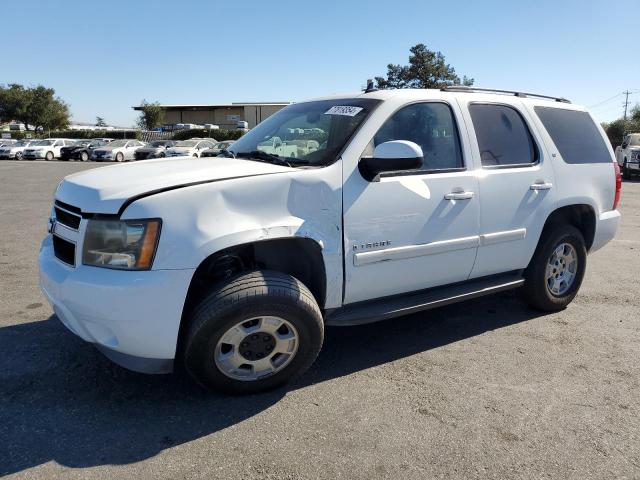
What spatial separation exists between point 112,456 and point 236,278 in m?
1.07

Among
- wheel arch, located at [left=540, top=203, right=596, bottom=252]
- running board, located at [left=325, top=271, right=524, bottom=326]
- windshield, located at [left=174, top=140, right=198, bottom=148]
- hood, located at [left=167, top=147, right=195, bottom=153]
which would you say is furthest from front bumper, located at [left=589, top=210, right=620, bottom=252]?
windshield, located at [left=174, top=140, right=198, bottom=148]

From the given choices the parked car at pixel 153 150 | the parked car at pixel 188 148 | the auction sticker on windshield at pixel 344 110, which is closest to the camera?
the auction sticker on windshield at pixel 344 110

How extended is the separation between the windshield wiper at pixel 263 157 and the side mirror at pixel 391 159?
0.49 m

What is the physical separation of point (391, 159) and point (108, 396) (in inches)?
86.7

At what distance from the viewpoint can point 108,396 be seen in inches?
119

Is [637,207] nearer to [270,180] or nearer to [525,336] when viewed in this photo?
[525,336]

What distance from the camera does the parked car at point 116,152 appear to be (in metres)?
32.1

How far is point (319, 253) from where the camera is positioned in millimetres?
3055

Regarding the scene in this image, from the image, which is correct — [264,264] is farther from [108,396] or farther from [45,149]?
[45,149]

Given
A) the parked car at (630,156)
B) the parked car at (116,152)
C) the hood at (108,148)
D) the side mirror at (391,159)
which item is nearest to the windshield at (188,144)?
the parked car at (116,152)

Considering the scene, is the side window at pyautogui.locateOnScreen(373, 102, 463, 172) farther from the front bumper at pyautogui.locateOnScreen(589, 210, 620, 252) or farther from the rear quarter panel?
the front bumper at pyautogui.locateOnScreen(589, 210, 620, 252)

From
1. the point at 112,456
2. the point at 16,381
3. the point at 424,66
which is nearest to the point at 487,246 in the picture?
the point at 112,456

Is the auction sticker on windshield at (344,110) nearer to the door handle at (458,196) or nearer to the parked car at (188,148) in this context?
the door handle at (458,196)

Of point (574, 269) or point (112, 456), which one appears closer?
point (112, 456)
